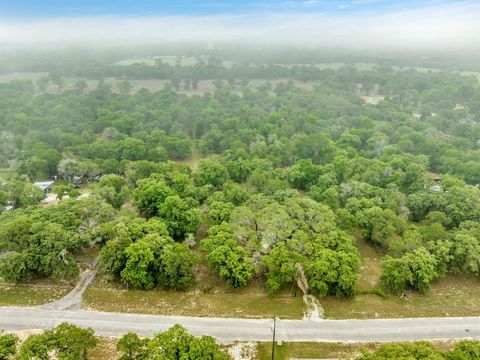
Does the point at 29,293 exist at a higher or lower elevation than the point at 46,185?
lower

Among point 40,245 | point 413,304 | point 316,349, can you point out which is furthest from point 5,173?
point 413,304

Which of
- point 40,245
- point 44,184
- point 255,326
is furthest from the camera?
point 44,184

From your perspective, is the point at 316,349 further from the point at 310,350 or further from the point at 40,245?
the point at 40,245

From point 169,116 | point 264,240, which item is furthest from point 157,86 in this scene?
point 264,240

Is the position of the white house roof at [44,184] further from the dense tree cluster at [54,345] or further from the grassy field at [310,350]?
the grassy field at [310,350]

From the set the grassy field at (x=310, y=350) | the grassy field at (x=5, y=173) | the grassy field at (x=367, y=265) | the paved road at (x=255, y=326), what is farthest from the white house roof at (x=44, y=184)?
the grassy field at (x=367, y=265)

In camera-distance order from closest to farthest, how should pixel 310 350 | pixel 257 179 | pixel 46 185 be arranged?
pixel 310 350 < pixel 257 179 < pixel 46 185

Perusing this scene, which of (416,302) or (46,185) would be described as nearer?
(416,302)
